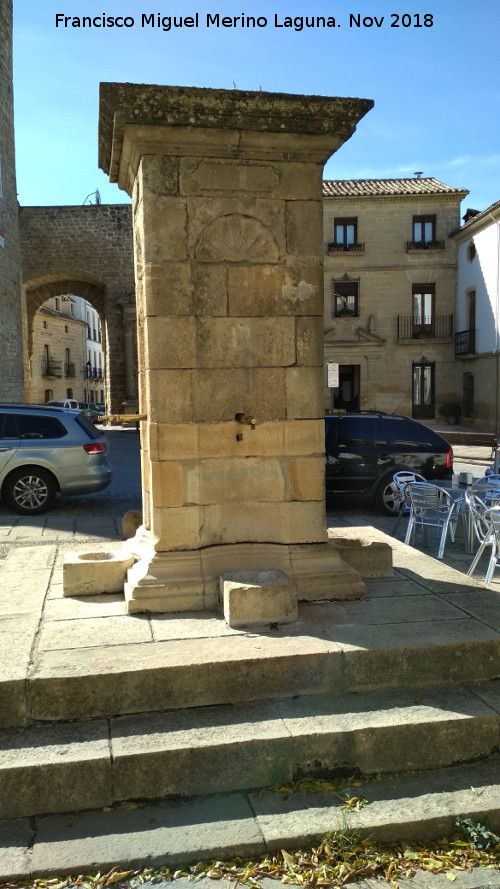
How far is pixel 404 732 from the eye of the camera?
333 centimetres

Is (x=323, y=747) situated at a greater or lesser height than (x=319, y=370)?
lesser

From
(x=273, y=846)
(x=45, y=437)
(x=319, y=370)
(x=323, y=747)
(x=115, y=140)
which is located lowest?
(x=273, y=846)

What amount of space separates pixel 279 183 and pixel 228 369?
3.72ft

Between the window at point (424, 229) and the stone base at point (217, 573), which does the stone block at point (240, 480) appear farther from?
the window at point (424, 229)

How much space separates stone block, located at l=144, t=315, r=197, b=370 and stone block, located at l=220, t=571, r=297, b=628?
4.23 feet

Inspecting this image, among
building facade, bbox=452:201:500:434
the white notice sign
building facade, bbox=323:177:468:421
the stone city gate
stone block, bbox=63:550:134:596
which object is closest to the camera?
stone block, bbox=63:550:134:596

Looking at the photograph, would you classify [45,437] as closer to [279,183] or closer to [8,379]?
[279,183]

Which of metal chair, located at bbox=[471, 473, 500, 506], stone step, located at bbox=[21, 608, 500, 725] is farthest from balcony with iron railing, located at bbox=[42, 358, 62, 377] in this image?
stone step, located at bbox=[21, 608, 500, 725]

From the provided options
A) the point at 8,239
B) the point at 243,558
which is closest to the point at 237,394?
the point at 243,558

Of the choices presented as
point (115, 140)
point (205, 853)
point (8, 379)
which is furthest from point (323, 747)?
point (8, 379)

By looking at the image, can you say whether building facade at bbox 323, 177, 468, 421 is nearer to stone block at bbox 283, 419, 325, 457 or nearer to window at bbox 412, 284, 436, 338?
window at bbox 412, 284, 436, 338

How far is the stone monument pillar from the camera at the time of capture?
4.16m

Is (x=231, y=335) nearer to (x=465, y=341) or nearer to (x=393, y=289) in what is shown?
(x=465, y=341)

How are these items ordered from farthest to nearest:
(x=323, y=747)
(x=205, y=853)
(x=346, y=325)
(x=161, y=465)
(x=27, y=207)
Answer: (x=346, y=325)
(x=27, y=207)
(x=161, y=465)
(x=323, y=747)
(x=205, y=853)
